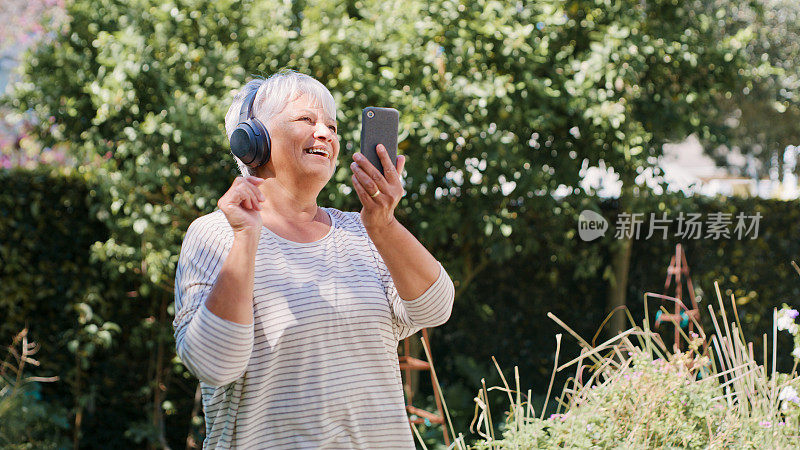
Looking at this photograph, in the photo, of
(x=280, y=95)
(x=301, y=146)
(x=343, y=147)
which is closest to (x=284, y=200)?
(x=301, y=146)

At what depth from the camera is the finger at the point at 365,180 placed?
1.46 metres

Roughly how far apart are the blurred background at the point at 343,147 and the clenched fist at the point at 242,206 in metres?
2.59

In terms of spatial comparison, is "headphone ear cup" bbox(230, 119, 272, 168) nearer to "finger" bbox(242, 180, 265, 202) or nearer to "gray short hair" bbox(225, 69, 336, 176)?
"gray short hair" bbox(225, 69, 336, 176)

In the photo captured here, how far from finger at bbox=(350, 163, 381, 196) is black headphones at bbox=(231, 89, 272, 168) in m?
0.27

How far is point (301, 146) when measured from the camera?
165 cm

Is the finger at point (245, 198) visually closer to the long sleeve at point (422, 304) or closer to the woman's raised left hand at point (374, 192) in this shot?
the woman's raised left hand at point (374, 192)

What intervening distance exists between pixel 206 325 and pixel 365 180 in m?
0.40

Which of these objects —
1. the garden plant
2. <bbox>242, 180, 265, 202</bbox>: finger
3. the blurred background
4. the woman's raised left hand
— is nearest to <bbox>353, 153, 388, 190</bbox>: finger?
the woman's raised left hand

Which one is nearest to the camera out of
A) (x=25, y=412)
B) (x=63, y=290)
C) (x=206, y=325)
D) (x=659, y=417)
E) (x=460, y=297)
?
(x=206, y=325)

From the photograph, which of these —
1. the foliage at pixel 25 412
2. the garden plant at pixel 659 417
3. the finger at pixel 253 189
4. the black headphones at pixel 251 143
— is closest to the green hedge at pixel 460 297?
the foliage at pixel 25 412

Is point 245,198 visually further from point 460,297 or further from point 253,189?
point 460,297

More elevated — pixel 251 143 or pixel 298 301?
pixel 251 143

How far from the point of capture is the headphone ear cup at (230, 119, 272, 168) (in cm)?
161

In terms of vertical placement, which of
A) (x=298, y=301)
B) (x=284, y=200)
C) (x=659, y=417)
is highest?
(x=284, y=200)
